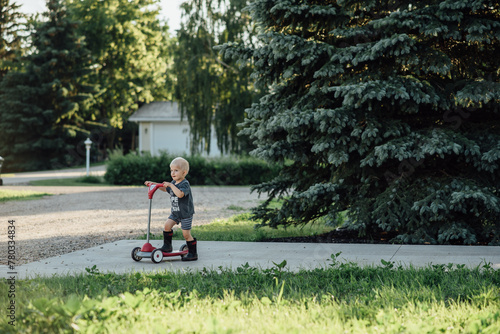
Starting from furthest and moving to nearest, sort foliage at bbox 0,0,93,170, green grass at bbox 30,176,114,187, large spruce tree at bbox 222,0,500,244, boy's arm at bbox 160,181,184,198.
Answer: foliage at bbox 0,0,93,170 < green grass at bbox 30,176,114,187 < large spruce tree at bbox 222,0,500,244 < boy's arm at bbox 160,181,184,198

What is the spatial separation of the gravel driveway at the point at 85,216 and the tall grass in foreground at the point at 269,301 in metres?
2.54

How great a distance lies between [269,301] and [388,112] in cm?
476

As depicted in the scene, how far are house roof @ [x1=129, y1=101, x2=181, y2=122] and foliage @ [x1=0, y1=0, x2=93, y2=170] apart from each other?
4.58 m

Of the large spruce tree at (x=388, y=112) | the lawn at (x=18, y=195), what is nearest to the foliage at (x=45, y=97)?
the lawn at (x=18, y=195)

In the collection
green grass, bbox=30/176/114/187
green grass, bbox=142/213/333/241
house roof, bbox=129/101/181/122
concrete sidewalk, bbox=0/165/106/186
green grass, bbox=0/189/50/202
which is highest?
house roof, bbox=129/101/181/122

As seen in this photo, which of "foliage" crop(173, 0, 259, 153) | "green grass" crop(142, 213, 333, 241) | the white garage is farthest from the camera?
the white garage

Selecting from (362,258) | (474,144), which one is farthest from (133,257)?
(474,144)

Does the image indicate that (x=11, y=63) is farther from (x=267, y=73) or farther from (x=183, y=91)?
(x=267, y=73)

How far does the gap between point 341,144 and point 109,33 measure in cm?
4285

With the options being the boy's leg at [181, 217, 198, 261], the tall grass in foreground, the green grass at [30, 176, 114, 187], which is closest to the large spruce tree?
the tall grass in foreground

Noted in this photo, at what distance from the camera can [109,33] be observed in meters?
46.9

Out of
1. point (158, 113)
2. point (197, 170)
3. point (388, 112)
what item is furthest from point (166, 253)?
point (158, 113)

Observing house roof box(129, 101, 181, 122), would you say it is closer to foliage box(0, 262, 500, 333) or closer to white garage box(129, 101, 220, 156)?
white garage box(129, 101, 220, 156)

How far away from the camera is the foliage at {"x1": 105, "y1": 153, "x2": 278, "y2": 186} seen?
24.6 m
